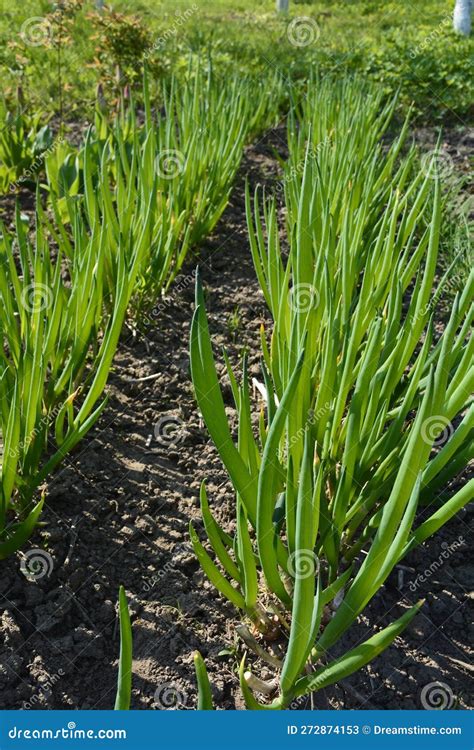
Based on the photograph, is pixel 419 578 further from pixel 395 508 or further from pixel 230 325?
pixel 230 325

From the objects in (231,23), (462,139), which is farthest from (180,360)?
(231,23)

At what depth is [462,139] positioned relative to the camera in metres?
4.16

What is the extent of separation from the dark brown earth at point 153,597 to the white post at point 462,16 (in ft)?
25.0

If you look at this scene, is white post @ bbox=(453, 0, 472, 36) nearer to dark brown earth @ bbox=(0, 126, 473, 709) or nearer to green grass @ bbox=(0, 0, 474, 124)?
green grass @ bbox=(0, 0, 474, 124)

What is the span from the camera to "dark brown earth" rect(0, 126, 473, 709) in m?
1.21

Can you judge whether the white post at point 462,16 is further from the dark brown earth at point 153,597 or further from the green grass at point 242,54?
the dark brown earth at point 153,597

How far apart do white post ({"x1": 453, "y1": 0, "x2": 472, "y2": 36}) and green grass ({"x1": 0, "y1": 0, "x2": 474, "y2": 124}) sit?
526mm

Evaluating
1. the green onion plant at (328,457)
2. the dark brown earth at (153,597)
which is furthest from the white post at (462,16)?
the dark brown earth at (153,597)

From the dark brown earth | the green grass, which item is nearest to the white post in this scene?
the green grass

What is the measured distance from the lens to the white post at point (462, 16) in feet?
26.2

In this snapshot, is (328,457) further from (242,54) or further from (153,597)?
(242,54)

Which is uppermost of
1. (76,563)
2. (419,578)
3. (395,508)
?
(395,508)

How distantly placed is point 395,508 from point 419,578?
1.73 feet

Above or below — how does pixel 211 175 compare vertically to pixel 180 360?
above
